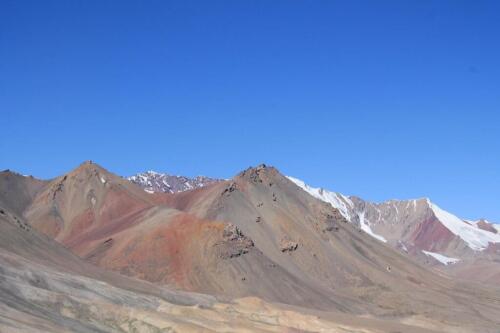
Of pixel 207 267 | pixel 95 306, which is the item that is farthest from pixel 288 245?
pixel 95 306

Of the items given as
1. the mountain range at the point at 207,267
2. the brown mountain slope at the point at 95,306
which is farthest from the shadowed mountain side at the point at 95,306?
the mountain range at the point at 207,267

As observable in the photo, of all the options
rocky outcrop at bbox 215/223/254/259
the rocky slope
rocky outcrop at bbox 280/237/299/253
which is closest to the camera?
the rocky slope

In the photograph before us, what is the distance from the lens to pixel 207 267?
106 meters

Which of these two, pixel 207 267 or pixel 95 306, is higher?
pixel 207 267

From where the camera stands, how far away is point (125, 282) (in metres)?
80.2

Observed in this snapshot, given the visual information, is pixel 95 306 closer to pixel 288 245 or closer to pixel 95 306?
pixel 95 306

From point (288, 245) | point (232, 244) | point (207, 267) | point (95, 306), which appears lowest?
point (95, 306)

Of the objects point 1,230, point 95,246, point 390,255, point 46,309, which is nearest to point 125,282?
point 1,230

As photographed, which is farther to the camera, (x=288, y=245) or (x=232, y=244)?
(x=288, y=245)

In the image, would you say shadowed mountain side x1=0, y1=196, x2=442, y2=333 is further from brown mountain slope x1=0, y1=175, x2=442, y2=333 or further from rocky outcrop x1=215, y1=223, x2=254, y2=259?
rocky outcrop x1=215, y1=223, x2=254, y2=259

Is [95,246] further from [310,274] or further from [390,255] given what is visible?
[390,255]

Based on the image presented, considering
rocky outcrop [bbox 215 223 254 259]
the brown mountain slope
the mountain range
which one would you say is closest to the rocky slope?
the brown mountain slope

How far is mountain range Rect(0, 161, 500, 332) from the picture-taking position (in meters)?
57.3

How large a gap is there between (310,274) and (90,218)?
144ft
